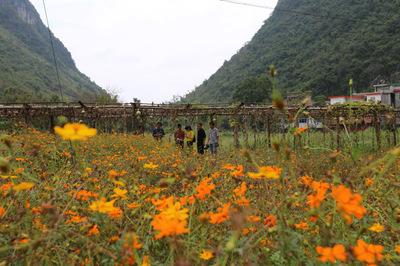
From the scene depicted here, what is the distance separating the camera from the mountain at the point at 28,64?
33.4 meters

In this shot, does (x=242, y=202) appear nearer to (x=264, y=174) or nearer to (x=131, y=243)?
(x=264, y=174)

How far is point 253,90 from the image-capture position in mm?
38969

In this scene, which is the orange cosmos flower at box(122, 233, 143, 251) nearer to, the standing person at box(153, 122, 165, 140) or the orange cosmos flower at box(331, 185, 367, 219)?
the orange cosmos flower at box(331, 185, 367, 219)

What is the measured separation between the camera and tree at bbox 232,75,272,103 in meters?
39.1

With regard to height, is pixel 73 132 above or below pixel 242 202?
above

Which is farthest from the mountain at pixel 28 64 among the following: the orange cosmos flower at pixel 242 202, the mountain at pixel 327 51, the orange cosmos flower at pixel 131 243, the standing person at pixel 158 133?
the mountain at pixel 327 51

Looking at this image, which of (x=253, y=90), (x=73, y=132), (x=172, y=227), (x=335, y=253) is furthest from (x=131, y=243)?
(x=253, y=90)

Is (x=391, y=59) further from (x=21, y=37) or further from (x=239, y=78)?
(x=21, y=37)

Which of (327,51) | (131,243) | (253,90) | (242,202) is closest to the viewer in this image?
(131,243)

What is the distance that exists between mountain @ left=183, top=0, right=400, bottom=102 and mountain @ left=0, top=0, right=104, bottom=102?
30580 mm

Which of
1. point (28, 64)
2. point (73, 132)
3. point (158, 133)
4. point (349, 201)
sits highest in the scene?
point (28, 64)

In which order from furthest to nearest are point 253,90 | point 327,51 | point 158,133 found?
point 327,51 → point 253,90 → point 158,133

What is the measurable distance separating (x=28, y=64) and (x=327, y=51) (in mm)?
60198

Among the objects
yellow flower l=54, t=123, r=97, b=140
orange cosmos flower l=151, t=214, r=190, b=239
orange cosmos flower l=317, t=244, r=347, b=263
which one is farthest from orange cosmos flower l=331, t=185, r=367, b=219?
yellow flower l=54, t=123, r=97, b=140
